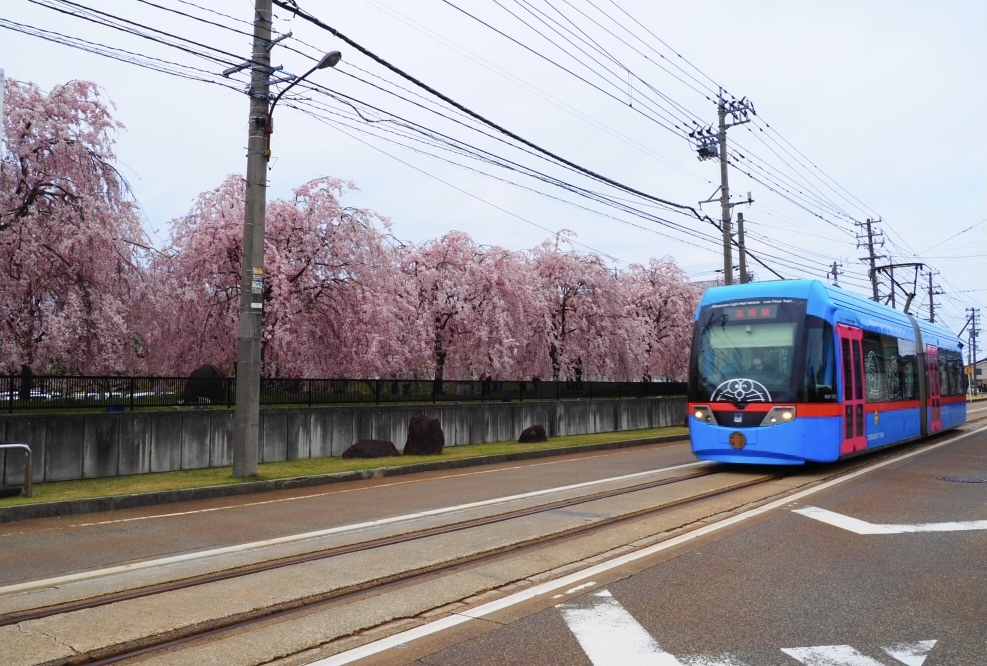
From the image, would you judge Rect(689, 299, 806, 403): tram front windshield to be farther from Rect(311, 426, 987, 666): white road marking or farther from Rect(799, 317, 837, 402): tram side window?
Rect(311, 426, 987, 666): white road marking

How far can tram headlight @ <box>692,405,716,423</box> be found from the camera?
564 inches

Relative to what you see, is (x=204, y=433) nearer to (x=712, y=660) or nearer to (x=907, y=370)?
(x=712, y=660)

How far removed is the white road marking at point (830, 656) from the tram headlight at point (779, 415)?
9235 mm

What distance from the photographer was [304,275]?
23.8 meters

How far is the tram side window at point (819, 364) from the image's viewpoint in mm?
13477

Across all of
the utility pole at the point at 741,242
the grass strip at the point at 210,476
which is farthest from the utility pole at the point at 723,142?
the grass strip at the point at 210,476

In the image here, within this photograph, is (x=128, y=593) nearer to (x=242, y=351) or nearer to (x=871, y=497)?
(x=242, y=351)

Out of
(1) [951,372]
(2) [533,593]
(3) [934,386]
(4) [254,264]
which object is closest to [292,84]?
(4) [254,264]

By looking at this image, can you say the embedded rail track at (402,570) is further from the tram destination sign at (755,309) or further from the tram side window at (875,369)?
the tram side window at (875,369)

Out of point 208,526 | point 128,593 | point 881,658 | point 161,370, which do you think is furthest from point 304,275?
point 881,658

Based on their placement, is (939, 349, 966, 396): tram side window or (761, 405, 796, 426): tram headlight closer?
(761, 405, 796, 426): tram headlight

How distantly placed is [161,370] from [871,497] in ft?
65.2

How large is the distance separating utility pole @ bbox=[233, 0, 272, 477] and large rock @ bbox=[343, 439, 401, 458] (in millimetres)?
3921

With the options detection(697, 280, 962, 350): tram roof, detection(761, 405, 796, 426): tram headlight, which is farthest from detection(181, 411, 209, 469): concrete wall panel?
detection(761, 405, 796, 426): tram headlight
